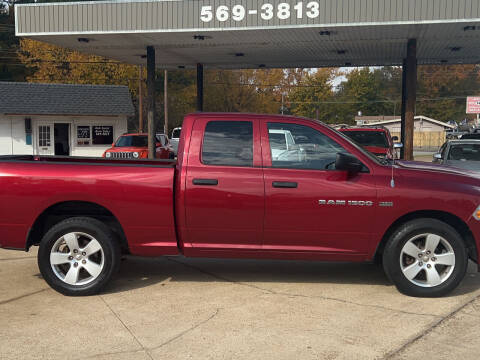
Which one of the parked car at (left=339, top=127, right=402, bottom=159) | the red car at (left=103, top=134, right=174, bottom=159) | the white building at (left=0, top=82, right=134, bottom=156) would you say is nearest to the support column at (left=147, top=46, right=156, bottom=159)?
the red car at (left=103, top=134, right=174, bottom=159)

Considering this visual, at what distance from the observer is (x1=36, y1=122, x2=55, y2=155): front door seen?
89.0 feet

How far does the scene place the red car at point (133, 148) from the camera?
19098mm

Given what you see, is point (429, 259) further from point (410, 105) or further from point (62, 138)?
point (62, 138)

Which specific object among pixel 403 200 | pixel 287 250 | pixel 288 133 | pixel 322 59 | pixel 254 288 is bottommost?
pixel 254 288

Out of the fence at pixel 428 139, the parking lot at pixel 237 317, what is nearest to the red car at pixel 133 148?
the parking lot at pixel 237 317

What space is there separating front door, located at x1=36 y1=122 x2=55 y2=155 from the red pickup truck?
22846 mm

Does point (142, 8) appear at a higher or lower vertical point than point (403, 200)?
higher

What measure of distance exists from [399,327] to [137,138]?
16528mm

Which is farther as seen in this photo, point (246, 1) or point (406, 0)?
point (246, 1)

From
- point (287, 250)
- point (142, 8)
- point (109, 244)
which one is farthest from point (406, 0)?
point (109, 244)

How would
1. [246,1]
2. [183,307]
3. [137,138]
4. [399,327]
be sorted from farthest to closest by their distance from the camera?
1. [137,138]
2. [246,1]
3. [183,307]
4. [399,327]

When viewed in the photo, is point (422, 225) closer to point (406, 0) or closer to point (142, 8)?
point (406, 0)

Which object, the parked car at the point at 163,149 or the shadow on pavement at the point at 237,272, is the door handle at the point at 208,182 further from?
the parked car at the point at 163,149

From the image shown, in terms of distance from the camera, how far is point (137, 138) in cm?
2011
